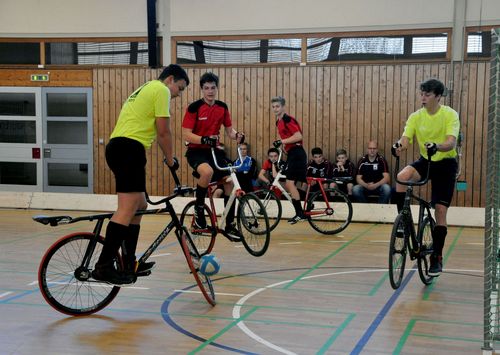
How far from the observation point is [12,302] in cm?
507

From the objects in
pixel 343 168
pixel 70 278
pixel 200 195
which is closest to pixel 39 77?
pixel 343 168

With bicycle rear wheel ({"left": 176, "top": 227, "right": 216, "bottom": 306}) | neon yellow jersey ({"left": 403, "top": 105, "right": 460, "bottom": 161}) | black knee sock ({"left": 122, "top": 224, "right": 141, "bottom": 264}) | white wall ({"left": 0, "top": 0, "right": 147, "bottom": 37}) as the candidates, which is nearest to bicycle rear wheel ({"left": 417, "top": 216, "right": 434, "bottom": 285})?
neon yellow jersey ({"left": 403, "top": 105, "right": 460, "bottom": 161})

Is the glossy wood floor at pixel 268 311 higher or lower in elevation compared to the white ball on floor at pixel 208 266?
lower

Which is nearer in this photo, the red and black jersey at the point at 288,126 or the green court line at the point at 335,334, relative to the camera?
the green court line at the point at 335,334

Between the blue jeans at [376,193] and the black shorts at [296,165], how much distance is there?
2275 millimetres

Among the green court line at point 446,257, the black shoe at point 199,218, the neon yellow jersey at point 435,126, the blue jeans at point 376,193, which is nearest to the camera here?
the green court line at point 446,257

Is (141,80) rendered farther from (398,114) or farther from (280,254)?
(280,254)

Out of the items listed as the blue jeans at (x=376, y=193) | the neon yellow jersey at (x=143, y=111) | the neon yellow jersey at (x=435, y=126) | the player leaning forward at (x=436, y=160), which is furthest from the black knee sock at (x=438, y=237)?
the blue jeans at (x=376, y=193)

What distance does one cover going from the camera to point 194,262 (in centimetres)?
486

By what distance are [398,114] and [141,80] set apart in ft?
15.9

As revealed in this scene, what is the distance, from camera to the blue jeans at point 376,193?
11016mm

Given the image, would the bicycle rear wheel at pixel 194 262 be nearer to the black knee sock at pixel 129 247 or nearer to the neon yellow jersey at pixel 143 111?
the black knee sock at pixel 129 247

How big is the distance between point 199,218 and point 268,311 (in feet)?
6.34

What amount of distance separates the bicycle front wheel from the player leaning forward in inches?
64.9
